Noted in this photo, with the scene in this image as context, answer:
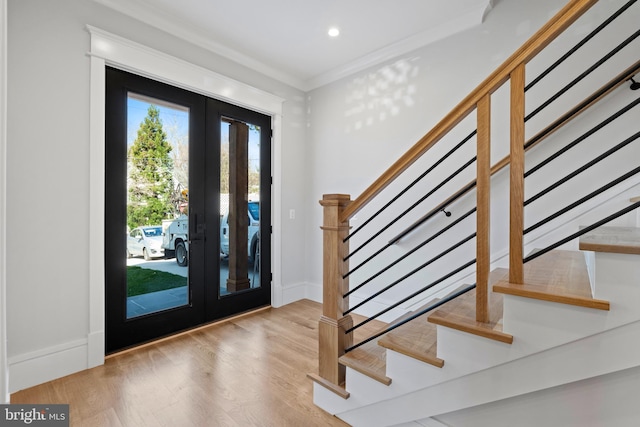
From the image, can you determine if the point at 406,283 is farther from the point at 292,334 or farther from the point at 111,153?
the point at 111,153

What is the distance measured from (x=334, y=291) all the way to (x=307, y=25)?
232cm

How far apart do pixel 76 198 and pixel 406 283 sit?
9.32 ft

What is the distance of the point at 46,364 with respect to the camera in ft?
6.82

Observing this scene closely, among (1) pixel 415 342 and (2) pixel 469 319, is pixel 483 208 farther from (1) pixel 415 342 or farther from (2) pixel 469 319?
(1) pixel 415 342

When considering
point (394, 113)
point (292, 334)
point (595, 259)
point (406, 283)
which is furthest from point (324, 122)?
point (595, 259)

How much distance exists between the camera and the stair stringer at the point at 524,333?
96 centimetres

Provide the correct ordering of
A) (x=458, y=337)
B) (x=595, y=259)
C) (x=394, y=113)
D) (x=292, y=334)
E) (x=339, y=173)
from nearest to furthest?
1. (x=595, y=259)
2. (x=458, y=337)
3. (x=292, y=334)
4. (x=394, y=113)
5. (x=339, y=173)

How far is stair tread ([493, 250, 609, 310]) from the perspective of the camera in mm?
1021

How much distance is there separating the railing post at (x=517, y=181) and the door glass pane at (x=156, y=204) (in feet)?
8.55

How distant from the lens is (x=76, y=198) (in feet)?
7.25

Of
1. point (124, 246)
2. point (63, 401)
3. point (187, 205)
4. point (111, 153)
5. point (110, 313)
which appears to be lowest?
point (63, 401)

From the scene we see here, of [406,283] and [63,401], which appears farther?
[406,283]

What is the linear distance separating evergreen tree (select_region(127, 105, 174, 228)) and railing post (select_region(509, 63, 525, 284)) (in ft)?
8.63

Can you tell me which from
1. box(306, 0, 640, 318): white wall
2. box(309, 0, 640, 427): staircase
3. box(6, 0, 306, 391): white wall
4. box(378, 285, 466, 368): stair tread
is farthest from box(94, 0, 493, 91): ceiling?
box(378, 285, 466, 368): stair tread
